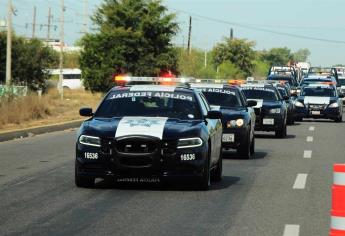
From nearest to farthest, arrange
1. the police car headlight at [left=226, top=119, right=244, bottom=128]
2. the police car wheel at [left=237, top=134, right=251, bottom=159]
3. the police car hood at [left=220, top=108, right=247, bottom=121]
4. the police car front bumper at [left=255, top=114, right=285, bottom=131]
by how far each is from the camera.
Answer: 1. the police car wheel at [left=237, top=134, right=251, bottom=159]
2. the police car headlight at [left=226, top=119, right=244, bottom=128]
3. the police car hood at [left=220, top=108, right=247, bottom=121]
4. the police car front bumper at [left=255, top=114, right=285, bottom=131]

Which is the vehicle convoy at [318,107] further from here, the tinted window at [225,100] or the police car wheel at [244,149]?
the police car wheel at [244,149]

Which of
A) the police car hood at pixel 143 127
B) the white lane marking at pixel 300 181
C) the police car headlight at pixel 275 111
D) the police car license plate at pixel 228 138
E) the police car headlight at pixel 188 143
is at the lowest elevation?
the white lane marking at pixel 300 181

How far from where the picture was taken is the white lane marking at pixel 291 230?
973 cm

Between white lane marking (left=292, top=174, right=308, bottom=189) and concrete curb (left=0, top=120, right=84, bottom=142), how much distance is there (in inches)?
431

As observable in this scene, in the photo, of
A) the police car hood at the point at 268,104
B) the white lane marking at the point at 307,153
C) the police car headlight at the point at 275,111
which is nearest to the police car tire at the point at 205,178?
the white lane marking at the point at 307,153

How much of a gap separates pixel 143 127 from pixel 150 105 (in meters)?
1.30

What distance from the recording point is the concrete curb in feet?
83.8

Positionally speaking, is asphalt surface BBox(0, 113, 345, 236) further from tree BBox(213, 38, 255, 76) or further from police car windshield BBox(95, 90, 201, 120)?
tree BBox(213, 38, 255, 76)

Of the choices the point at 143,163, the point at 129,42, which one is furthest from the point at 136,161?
the point at 129,42

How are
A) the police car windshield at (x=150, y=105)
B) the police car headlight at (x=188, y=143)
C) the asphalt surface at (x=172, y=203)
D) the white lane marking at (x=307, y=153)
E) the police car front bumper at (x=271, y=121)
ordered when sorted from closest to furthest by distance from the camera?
the asphalt surface at (x=172, y=203), the police car headlight at (x=188, y=143), the police car windshield at (x=150, y=105), the white lane marking at (x=307, y=153), the police car front bumper at (x=271, y=121)

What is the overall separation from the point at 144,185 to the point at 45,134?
14479 mm

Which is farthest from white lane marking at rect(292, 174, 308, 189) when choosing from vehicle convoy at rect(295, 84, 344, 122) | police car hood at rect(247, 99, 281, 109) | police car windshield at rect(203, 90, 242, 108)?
vehicle convoy at rect(295, 84, 344, 122)

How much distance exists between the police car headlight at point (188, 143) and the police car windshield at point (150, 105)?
1021 millimetres

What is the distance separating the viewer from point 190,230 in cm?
991
